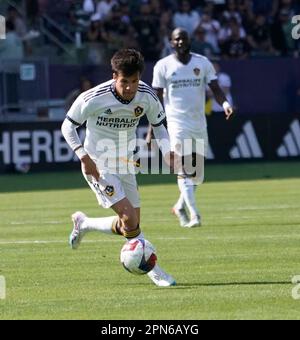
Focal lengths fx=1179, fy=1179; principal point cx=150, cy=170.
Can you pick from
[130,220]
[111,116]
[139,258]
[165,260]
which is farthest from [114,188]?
[165,260]

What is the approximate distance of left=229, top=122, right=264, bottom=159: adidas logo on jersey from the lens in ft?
95.6

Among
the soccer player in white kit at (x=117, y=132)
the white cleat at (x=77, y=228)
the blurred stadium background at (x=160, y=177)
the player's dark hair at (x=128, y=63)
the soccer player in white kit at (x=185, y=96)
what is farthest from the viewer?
the soccer player in white kit at (x=185, y=96)

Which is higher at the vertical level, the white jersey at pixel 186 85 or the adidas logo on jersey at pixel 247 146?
the white jersey at pixel 186 85

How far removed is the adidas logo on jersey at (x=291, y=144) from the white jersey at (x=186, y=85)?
41.6ft

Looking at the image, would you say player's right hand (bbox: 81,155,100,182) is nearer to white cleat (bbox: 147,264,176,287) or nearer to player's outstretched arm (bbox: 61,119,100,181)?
player's outstretched arm (bbox: 61,119,100,181)

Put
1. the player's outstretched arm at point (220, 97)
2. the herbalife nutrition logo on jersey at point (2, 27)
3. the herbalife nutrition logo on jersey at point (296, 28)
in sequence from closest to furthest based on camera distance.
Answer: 1. the player's outstretched arm at point (220, 97)
2. the herbalife nutrition logo on jersey at point (2, 27)
3. the herbalife nutrition logo on jersey at point (296, 28)

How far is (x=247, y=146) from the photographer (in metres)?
29.3

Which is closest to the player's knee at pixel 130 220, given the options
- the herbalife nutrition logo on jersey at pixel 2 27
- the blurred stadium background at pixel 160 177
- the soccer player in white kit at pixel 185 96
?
the blurred stadium background at pixel 160 177

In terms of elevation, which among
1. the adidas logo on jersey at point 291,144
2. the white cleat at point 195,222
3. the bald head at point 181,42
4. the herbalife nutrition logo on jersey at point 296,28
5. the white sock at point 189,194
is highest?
the bald head at point 181,42

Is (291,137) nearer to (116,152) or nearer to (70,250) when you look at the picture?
(70,250)

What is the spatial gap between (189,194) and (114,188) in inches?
202

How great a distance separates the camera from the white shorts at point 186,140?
56.0ft

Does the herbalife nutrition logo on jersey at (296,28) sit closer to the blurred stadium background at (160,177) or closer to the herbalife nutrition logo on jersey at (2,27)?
the blurred stadium background at (160,177)

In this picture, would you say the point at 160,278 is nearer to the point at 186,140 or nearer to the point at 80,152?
the point at 80,152
